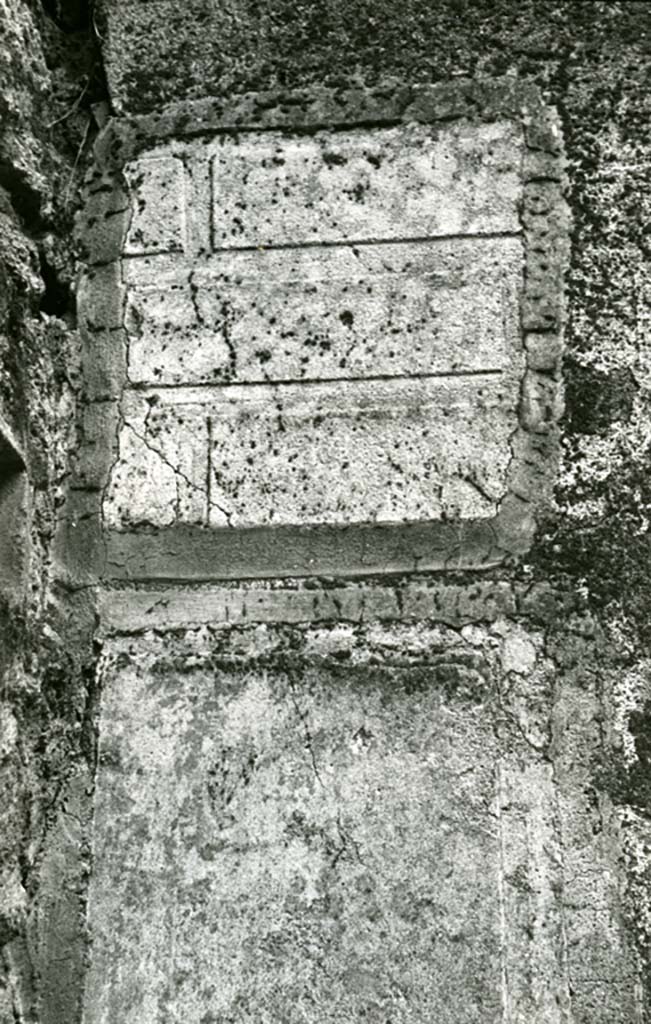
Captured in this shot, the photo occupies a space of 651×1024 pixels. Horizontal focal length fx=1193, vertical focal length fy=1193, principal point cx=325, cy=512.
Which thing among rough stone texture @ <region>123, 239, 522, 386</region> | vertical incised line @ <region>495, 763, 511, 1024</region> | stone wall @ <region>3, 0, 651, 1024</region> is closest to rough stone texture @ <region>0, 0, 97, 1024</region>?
stone wall @ <region>3, 0, 651, 1024</region>

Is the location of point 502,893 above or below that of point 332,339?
below

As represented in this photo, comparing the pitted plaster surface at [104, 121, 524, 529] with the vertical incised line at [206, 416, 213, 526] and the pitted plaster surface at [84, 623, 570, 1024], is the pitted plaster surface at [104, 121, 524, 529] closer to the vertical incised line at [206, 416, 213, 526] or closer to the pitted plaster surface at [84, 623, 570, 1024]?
the vertical incised line at [206, 416, 213, 526]

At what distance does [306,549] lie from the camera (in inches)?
50.5

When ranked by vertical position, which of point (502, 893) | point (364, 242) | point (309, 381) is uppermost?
point (364, 242)

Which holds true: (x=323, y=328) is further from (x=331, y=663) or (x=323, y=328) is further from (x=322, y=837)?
(x=322, y=837)

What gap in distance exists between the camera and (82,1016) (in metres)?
1.19

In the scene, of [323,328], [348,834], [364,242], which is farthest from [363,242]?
[348,834]

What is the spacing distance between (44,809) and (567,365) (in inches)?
28.7

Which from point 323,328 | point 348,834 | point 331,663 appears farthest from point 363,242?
point 348,834

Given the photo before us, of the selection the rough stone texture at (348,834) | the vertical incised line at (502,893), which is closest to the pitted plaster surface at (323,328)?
the rough stone texture at (348,834)

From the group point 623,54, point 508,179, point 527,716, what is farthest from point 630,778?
point 623,54

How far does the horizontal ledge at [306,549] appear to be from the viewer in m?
1.27

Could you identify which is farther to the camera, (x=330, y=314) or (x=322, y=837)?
(x=330, y=314)

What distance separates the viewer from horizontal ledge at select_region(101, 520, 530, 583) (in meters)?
1.27
